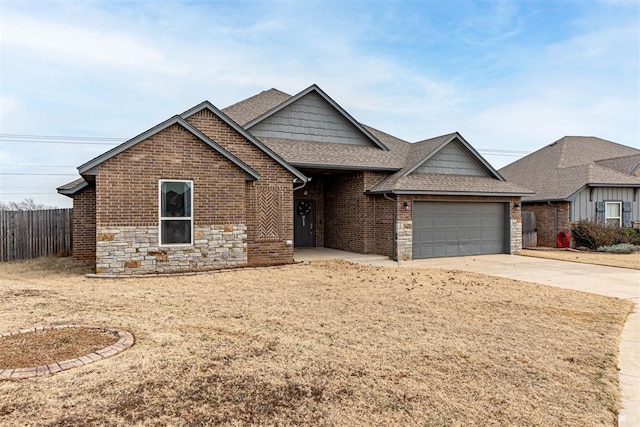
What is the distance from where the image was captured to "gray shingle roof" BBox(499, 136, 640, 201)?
63.7 feet

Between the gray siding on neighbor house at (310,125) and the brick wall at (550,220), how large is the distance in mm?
10072

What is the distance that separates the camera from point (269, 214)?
1251 cm

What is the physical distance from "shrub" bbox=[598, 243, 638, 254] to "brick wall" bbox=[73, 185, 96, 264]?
65.6 feet

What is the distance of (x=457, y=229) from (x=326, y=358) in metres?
12.5

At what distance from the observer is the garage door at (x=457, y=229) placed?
15.0 meters

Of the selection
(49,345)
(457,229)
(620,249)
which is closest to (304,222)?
(457,229)

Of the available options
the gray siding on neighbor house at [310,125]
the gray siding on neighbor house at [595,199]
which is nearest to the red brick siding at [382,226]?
the gray siding on neighbor house at [310,125]

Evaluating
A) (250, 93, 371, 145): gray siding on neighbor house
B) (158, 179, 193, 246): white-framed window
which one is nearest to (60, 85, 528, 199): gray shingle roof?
(250, 93, 371, 145): gray siding on neighbor house

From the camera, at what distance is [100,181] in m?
10.0

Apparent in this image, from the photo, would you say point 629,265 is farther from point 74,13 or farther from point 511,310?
point 74,13

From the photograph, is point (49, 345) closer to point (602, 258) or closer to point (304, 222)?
point (304, 222)

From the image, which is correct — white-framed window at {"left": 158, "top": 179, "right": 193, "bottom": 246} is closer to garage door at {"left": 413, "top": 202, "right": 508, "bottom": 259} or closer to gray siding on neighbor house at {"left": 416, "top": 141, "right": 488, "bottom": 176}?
garage door at {"left": 413, "top": 202, "right": 508, "bottom": 259}

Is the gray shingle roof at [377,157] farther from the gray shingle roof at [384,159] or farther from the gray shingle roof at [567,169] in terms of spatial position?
the gray shingle roof at [567,169]

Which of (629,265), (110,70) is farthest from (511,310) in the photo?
(110,70)
